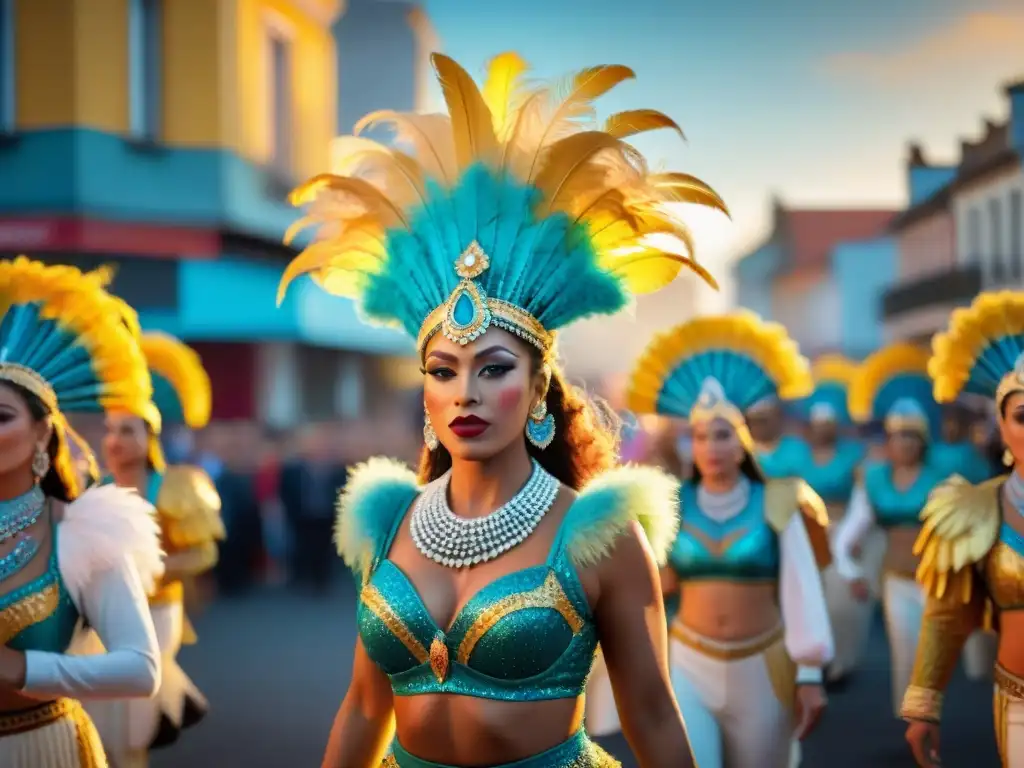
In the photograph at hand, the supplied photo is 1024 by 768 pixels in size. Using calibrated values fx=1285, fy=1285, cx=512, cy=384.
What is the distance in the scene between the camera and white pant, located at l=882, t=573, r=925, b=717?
8641 mm

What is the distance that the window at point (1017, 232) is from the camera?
23594 mm

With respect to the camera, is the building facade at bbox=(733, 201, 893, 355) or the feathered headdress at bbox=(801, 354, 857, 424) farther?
the building facade at bbox=(733, 201, 893, 355)

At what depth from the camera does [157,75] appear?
1678 centimetres

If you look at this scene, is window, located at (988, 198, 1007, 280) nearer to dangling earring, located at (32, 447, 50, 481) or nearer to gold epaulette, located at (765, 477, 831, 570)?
gold epaulette, located at (765, 477, 831, 570)

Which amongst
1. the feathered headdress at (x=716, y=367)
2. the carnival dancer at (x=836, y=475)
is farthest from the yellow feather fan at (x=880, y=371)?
the feathered headdress at (x=716, y=367)

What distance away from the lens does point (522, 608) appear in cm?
309

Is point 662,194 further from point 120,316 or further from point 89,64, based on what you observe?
point 89,64

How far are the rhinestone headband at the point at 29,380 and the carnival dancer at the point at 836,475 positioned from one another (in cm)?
577

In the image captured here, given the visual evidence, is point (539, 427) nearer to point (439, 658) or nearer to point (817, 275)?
point (439, 658)

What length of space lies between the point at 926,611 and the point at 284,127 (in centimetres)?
1757

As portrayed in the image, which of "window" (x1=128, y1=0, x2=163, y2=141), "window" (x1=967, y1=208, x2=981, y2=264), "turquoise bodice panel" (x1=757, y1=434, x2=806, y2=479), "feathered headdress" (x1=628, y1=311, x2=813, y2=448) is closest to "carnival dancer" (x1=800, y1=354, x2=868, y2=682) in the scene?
"turquoise bodice panel" (x1=757, y1=434, x2=806, y2=479)

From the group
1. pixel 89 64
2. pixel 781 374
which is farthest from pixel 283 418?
pixel 781 374

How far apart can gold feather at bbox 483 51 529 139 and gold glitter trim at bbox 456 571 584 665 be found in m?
1.22

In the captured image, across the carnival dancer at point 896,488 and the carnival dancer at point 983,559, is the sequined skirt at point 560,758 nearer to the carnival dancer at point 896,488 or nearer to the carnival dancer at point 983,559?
the carnival dancer at point 983,559
